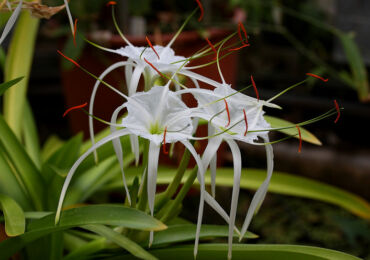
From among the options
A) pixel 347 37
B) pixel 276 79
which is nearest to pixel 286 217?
pixel 347 37

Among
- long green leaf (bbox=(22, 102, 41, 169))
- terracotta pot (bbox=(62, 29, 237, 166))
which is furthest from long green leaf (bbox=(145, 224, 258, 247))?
terracotta pot (bbox=(62, 29, 237, 166))

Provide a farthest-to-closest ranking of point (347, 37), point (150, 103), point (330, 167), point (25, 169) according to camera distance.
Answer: point (330, 167), point (347, 37), point (25, 169), point (150, 103)

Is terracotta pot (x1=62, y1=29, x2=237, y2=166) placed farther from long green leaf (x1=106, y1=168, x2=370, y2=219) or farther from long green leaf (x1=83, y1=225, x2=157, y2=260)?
long green leaf (x1=83, y1=225, x2=157, y2=260)

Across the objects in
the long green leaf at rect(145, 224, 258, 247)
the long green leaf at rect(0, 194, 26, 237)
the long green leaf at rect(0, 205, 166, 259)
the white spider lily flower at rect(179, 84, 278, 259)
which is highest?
the white spider lily flower at rect(179, 84, 278, 259)

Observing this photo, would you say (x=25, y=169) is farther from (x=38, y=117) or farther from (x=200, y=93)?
(x=38, y=117)

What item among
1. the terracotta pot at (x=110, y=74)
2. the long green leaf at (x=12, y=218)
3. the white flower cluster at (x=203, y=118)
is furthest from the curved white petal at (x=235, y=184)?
the terracotta pot at (x=110, y=74)

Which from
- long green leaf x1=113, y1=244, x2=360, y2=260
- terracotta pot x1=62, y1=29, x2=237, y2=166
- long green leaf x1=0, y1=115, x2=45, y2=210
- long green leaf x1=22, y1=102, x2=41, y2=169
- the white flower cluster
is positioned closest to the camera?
the white flower cluster

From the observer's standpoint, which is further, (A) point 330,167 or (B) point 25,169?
(A) point 330,167
